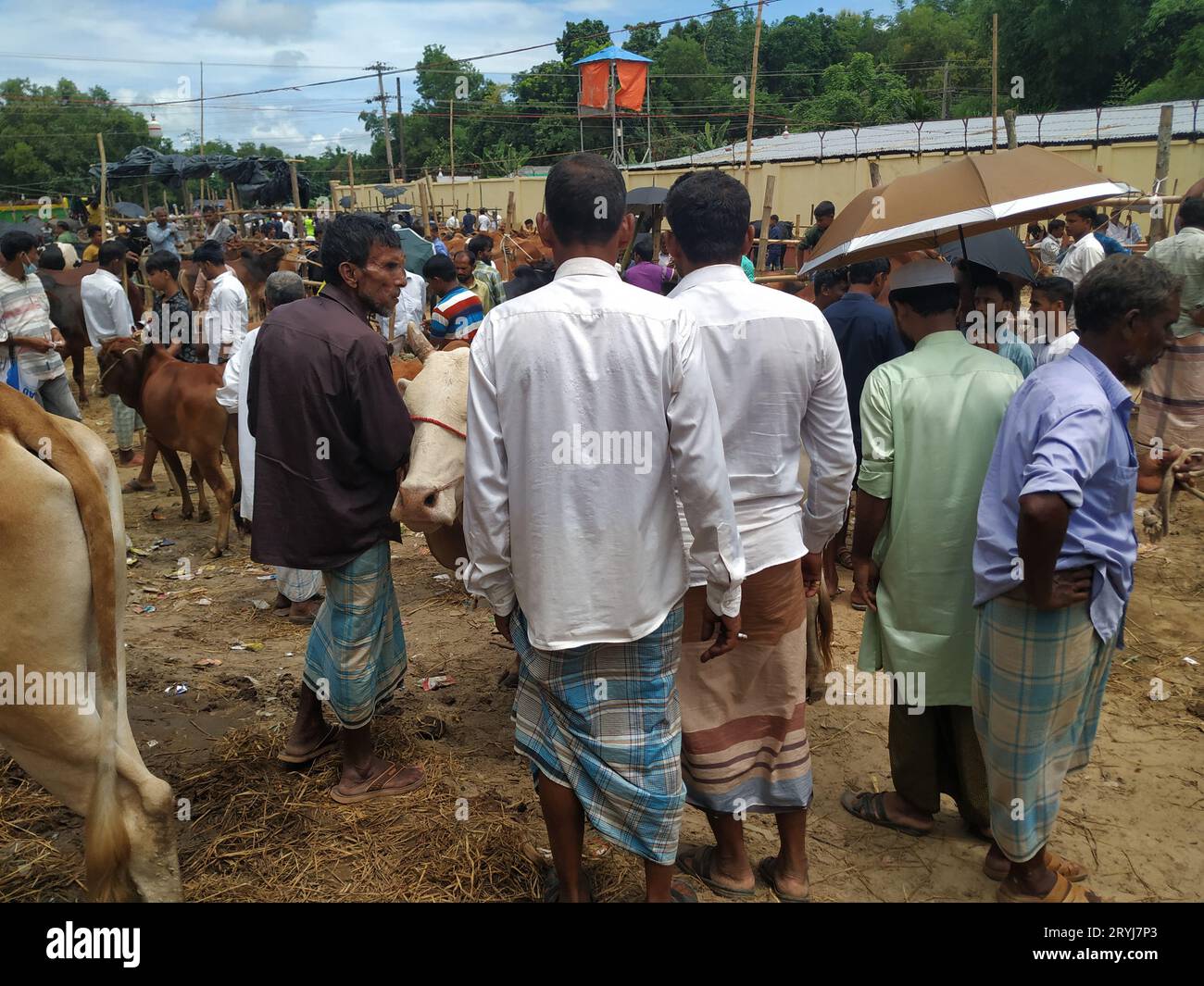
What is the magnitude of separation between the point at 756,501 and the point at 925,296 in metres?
0.99

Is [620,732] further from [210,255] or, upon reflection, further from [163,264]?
[163,264]

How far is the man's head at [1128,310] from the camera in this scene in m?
2.72

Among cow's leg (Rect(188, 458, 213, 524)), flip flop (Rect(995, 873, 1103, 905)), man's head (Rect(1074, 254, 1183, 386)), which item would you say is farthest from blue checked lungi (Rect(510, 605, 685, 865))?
cow's leg (Rect(188, 458, 213, 524))

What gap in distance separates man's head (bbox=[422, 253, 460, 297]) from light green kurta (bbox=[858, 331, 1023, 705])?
4.36m

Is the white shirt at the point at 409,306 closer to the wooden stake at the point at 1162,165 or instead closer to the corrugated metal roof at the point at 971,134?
the wooden stake at the point at 1162,165

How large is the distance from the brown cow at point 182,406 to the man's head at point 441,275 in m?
1.88

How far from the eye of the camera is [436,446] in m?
3.35

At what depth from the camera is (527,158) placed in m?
43.1

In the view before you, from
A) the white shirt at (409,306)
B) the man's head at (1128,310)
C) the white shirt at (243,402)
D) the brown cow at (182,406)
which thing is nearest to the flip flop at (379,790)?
the white shirt at (243,402)

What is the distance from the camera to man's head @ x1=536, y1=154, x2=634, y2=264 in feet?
8.66

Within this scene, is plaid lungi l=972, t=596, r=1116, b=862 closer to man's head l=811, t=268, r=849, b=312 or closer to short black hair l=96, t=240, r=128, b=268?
man's head l=811, t=268, r=849, b=312

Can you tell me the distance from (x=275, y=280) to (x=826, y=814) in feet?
13.7

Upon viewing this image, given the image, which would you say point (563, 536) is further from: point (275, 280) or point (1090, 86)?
point (1090, 86)

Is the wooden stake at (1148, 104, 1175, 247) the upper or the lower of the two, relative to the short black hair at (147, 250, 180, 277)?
upper
